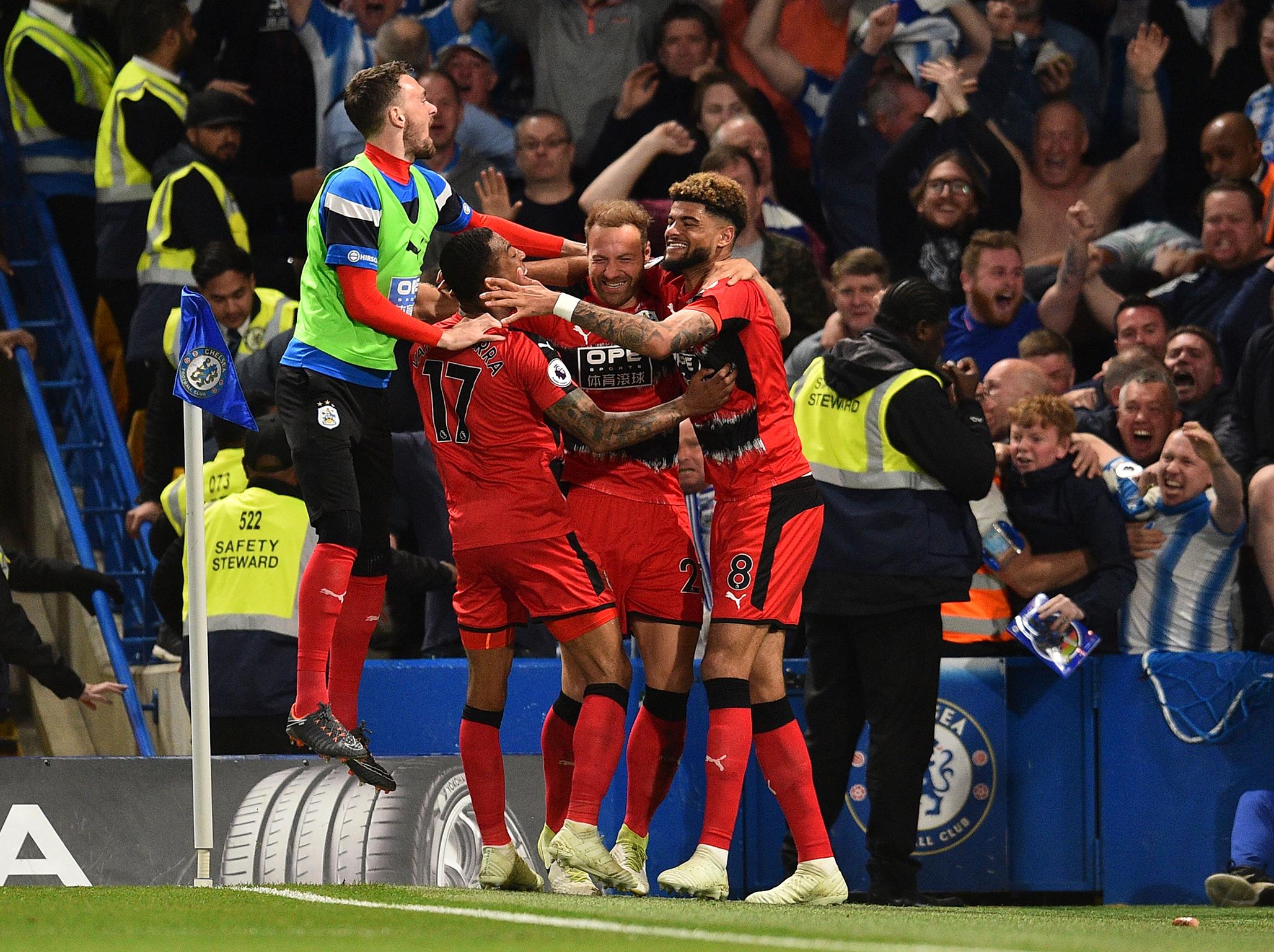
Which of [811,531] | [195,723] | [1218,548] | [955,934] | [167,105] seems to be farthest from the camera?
[167,105]

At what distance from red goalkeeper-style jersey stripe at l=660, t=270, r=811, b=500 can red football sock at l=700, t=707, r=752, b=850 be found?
79 centimetres

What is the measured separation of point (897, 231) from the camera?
31.4 feet

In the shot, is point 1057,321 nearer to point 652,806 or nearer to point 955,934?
→ point 652,806

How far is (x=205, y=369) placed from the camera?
237 inches

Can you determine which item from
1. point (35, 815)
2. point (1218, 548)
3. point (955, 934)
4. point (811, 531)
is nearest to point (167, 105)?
point (35, 815)

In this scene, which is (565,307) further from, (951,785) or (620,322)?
(951,785)

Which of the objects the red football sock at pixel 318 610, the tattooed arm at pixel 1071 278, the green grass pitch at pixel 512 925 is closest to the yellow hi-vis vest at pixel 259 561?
the red football sock at pixel 318 610

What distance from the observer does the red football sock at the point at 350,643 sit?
255 inches

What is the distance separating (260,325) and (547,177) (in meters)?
1.78

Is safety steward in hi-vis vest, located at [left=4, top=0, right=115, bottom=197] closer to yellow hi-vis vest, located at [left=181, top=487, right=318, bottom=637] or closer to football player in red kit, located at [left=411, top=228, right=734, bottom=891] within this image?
yellow hi-vis vest, located at [left=181, top=487, right=318, bottom=637]

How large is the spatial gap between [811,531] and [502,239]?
1.52m

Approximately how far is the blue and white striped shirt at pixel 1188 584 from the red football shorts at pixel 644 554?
226cm

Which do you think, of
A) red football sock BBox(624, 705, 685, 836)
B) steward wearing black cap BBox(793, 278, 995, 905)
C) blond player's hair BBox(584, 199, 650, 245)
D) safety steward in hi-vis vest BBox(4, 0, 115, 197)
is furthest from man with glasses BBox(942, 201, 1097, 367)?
safety steward in hi-vis vest BBox(4, 0, 115, 197)

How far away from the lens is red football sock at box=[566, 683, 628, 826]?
6012 millimetres
